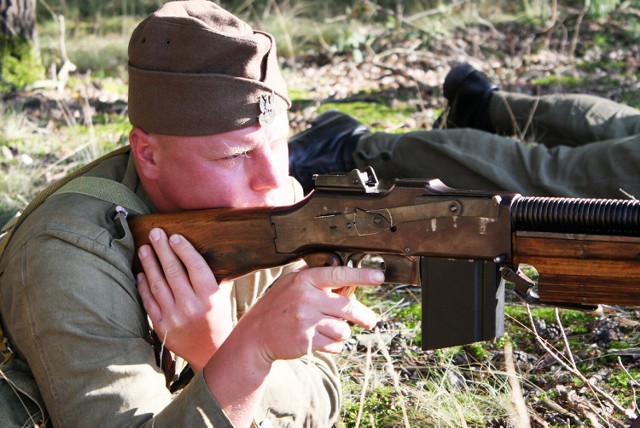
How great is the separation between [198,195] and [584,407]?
65.6 inches

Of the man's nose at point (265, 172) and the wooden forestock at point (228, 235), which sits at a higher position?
the man's nose at point (265, 172)

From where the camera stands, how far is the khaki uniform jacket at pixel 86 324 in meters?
2.61

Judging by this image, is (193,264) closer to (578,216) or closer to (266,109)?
(266,109)

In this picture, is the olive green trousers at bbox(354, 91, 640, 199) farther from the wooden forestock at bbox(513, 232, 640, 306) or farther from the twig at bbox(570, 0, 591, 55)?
the twig at bbox(570, 0, 591, 55)

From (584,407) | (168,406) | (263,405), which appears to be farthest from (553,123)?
(168,406)

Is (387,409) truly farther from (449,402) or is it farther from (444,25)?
(444,25)

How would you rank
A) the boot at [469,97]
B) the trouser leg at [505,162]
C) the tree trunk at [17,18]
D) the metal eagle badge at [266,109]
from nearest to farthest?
the metal eagle badge at [266,109] < the trouser leg at [505,162] < the boot at [469,97] < the tree trunk at [17,18]

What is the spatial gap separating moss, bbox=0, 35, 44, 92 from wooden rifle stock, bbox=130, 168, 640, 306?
5924 mm

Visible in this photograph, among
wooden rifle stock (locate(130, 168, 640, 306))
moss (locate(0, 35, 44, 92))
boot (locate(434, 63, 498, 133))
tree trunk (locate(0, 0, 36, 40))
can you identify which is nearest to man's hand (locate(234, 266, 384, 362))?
wooden rifle stock (locate(130, 168, 640, 306))

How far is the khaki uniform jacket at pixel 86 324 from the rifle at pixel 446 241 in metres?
0.20

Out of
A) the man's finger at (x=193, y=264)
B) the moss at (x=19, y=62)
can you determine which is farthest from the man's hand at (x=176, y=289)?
the moss at (x=19, y=62)

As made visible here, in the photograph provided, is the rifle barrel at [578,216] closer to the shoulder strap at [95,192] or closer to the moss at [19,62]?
the shoulder strap at [95,192]

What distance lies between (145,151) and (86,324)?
70cm

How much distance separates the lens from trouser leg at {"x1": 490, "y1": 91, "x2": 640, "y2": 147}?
5609 mm
